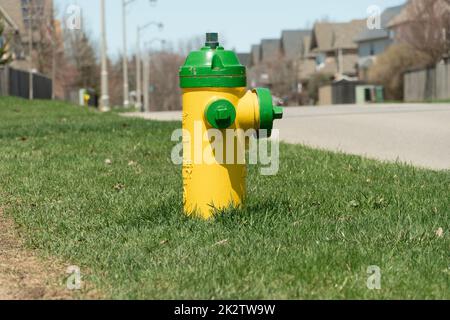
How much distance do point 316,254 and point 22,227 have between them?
236 cm

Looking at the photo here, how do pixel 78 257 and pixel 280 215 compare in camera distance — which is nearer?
pixel 78 257

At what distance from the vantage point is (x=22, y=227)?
5320 mm

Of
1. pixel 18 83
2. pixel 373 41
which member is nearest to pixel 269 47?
pixel 373 41

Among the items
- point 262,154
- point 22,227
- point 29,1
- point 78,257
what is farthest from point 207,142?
point 29,1

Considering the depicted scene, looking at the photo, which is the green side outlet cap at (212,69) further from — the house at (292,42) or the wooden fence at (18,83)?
the house at (292,42)

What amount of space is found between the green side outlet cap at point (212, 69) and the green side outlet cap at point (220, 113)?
143mm

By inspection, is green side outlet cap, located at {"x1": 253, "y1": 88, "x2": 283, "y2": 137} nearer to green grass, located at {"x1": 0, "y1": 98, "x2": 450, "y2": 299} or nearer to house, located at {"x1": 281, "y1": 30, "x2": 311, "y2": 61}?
green grass, located at {"x1": 0, "y1": 98, "x2": 450, "y2": 299}

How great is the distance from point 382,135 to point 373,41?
62346 mm

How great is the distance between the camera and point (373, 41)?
72.9 metres

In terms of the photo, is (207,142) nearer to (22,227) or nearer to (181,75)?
(181,75)

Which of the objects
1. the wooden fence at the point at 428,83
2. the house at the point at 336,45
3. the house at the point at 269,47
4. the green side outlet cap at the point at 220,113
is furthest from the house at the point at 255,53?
the green side outlet cap at the point at 220,113
